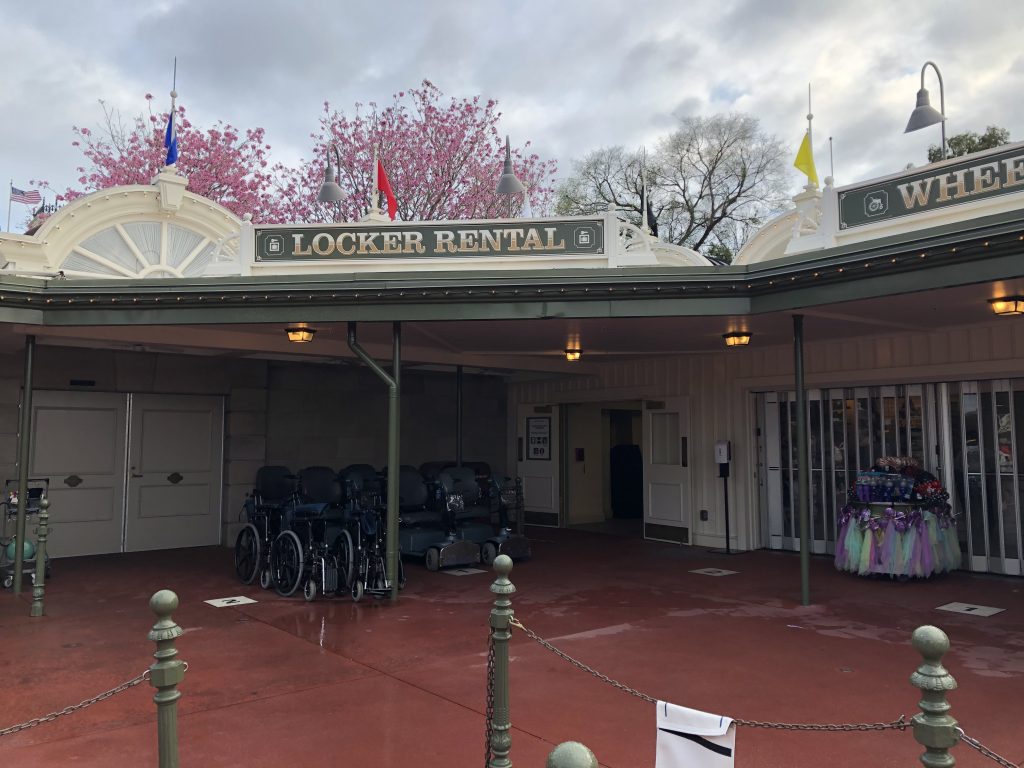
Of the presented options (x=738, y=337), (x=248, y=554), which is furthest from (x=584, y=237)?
(x=248, y=554)

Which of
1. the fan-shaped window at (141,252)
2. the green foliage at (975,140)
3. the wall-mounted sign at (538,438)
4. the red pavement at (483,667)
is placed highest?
the green foliage at (975,140)

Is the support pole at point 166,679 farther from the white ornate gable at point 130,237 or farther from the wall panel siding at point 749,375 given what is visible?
the wall panel siding at point 749,375

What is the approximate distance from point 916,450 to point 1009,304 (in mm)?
3279

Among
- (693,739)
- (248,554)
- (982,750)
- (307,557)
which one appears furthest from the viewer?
(248,554)

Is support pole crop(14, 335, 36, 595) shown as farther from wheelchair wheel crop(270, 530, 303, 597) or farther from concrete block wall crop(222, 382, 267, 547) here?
concrete block wall crop(222, 382, 267, 547)

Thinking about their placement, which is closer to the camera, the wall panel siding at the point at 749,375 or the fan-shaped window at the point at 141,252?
the wall panel siding at the point at 749,375

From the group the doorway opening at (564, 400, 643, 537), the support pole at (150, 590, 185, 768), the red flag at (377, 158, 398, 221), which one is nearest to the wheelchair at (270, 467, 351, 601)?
the red flag at (377, 158, 398, 221)

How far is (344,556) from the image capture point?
25.8ft

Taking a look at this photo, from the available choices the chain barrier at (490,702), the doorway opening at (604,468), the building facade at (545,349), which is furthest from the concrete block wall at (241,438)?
the chain barrier at (490,702)

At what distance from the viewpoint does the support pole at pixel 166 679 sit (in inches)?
114

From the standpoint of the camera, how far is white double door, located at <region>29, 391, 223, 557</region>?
9867 mm

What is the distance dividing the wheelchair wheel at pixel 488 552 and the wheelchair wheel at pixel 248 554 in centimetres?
267

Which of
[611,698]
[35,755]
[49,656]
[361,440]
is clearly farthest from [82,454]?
[611,698]

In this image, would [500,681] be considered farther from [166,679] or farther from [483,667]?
[483,667]
